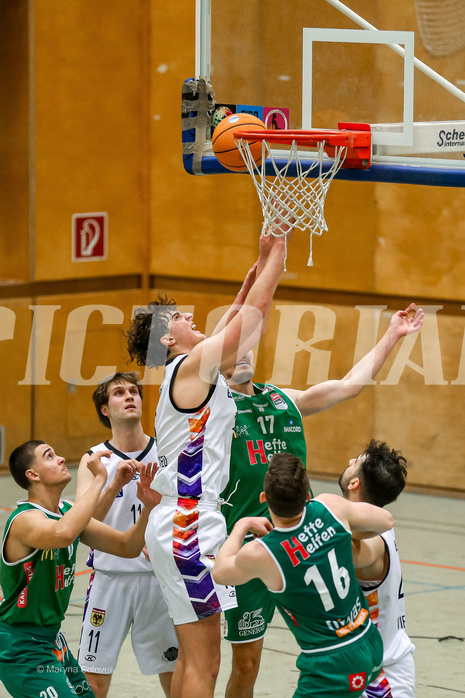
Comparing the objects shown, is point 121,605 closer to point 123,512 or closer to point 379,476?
point 123,512

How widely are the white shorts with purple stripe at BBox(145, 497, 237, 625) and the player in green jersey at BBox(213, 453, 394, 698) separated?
2.44 feet

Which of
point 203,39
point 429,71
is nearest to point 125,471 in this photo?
point 429,71

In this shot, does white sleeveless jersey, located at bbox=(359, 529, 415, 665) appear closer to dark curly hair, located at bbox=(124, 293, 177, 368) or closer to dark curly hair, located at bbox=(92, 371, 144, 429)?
dark curly hair, located at bbox=(124, 293, 177, 368)

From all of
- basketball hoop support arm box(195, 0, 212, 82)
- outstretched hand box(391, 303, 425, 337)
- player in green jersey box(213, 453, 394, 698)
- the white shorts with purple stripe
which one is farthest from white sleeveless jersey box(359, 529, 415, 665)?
basketball hoop support arm box(195, 0, 212, 82)

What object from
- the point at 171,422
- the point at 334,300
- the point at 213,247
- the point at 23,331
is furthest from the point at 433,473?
the point at 171,422

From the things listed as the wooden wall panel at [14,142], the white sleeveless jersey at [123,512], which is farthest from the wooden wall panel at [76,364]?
the white sleeveless jersey at [123,512]

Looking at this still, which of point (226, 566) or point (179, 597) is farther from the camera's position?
point (179, 597)

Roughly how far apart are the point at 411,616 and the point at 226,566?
4.06 meters

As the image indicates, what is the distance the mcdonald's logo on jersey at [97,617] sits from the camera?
5871 millimetres

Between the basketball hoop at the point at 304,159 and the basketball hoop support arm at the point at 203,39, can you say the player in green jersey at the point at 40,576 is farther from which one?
the basketball hoop support arm at the point at 203,39

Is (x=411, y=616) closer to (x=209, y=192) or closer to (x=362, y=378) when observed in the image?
(x=362, y=378)

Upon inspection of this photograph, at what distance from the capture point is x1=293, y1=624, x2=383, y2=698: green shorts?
432 cm

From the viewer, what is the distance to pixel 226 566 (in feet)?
14.5

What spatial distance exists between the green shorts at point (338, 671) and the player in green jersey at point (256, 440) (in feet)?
5.15
